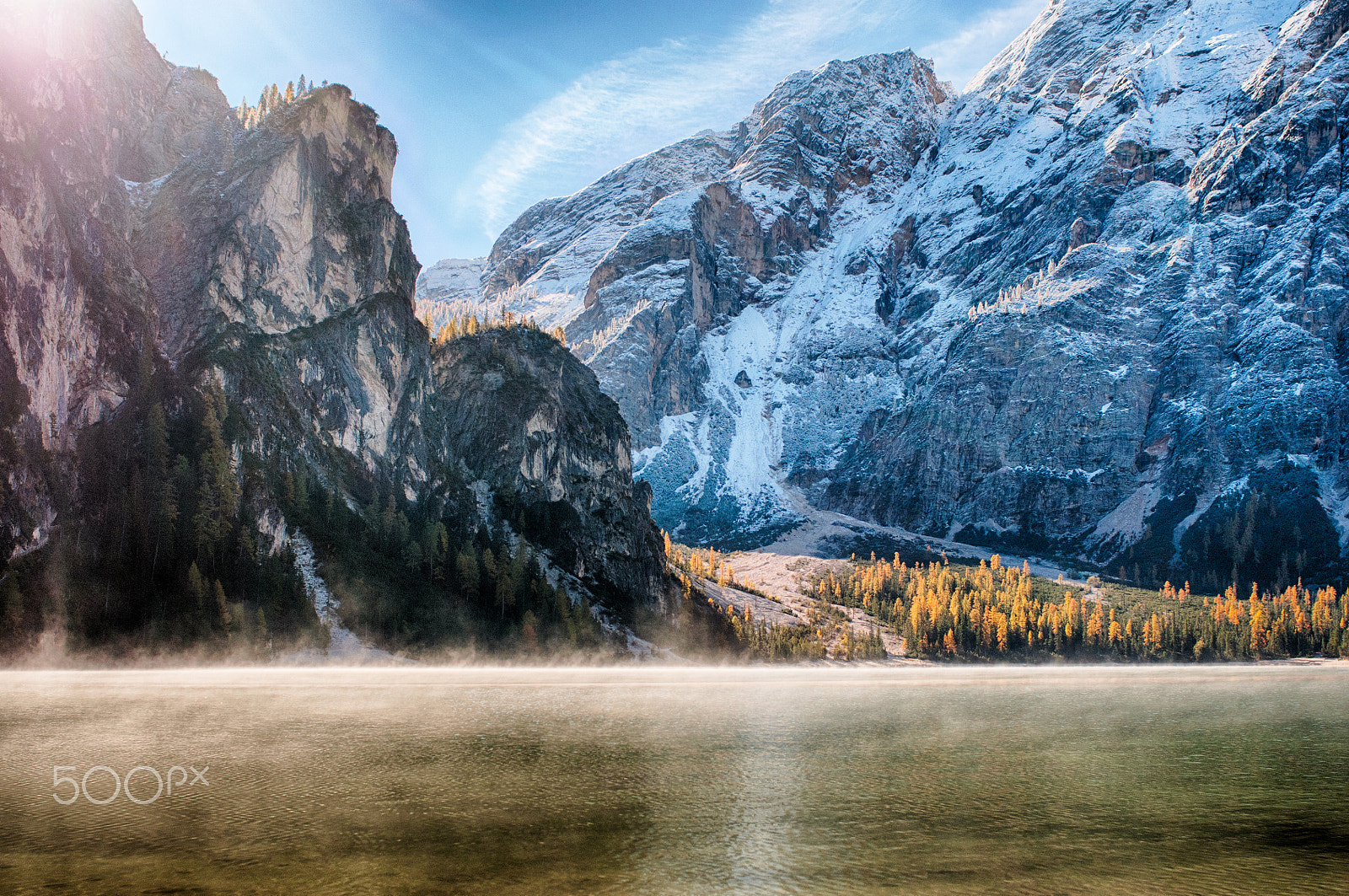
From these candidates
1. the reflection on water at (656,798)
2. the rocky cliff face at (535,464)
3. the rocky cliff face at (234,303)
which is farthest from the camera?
the rocky cliff face at (535,464)

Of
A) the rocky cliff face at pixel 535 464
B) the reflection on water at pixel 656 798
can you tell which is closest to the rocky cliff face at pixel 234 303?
the rocky cliff face at pixel 535 464

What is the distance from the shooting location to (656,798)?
3766 centimetres

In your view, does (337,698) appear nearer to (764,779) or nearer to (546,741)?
(546,741)

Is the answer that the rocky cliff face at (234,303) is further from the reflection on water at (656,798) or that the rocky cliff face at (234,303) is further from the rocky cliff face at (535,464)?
the reflection on water at (656,798)

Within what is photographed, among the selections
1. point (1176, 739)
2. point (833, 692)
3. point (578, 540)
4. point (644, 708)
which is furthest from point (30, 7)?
point (1176, 739)

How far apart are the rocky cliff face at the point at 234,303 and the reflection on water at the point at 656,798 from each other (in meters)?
53.0

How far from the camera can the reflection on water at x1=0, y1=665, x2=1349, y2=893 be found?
87.7 feet

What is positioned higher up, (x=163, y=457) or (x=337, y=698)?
(x=163, y=457)

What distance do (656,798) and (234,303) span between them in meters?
130

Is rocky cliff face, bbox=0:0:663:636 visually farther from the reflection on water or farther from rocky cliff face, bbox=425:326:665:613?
the reflection on water

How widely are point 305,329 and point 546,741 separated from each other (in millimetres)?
119403

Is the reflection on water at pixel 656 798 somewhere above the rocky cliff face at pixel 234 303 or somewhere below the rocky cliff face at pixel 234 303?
below

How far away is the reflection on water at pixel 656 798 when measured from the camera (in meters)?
26.7

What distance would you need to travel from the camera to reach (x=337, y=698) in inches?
2879
